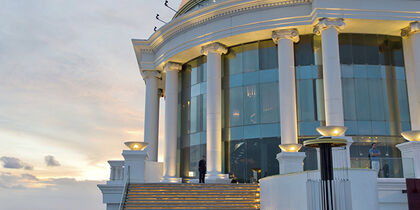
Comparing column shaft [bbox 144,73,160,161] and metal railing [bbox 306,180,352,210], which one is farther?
column shaft [bbox 144,73,160,161]

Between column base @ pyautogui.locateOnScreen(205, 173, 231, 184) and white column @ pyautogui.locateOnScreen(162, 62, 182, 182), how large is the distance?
431cm

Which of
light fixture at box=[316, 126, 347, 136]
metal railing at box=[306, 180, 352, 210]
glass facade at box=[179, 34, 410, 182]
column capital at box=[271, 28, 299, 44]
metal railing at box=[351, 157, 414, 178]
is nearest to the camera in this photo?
metal railing at box=[306, 180, 352, 210]

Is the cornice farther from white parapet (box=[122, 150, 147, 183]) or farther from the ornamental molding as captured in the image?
white parapet (box=[122, 150, 147, 183])

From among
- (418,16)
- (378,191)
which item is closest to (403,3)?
(418,16)

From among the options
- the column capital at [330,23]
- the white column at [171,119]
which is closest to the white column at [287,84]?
the column capital at [330,23]

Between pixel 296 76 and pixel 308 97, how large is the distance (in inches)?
66.2

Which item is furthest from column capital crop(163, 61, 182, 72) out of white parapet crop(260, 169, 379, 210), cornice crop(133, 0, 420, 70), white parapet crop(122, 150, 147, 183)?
white parapet crop(260, 169, 379, 210)

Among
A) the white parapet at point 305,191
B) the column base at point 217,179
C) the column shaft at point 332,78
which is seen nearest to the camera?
the white parapet at point 305,191

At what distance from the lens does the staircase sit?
21953 millimetres

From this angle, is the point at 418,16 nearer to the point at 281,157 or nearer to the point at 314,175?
the point at 281,157

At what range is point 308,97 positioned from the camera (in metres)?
29.5

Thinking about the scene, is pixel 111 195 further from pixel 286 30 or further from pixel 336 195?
pixel 286 30

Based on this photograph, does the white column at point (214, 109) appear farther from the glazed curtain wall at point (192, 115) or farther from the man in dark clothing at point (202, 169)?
the glazed curtain wall at point (192, 115)

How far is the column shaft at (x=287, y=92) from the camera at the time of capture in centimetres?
2800
